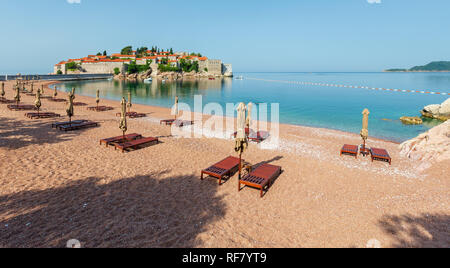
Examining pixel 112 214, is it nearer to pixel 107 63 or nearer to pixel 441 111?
pixel 441 111

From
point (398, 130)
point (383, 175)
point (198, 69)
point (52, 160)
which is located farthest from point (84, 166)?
point (198, 69)

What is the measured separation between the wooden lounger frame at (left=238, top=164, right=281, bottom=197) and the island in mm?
143832

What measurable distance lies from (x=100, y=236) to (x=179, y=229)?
6.61 ft

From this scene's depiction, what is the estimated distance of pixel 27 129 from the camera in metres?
16.3

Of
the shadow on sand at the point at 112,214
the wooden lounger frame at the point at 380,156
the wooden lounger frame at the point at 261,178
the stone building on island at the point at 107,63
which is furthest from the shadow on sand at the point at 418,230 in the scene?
the stone building on island at the point at 107,63

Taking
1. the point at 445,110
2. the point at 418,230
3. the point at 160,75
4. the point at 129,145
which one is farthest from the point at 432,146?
the point at 160,75

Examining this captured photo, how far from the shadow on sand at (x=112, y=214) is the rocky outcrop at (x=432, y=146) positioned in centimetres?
1282

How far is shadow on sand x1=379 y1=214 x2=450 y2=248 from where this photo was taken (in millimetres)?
6449

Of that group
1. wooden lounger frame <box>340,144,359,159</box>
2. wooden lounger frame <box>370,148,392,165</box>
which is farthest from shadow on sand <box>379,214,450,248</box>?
wooden lounger frame <box>340,144,359,159</box>

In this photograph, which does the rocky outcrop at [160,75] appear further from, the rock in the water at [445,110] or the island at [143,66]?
the rock in the water at [445,110]

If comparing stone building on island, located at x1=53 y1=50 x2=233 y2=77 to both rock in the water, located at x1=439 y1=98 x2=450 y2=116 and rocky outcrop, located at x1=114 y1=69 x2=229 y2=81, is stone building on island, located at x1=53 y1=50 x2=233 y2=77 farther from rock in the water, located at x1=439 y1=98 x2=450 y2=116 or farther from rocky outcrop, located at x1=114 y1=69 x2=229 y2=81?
rock in the water, located at x1=439 y1=98 x2=450 y2=116

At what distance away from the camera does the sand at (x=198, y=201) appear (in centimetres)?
633
